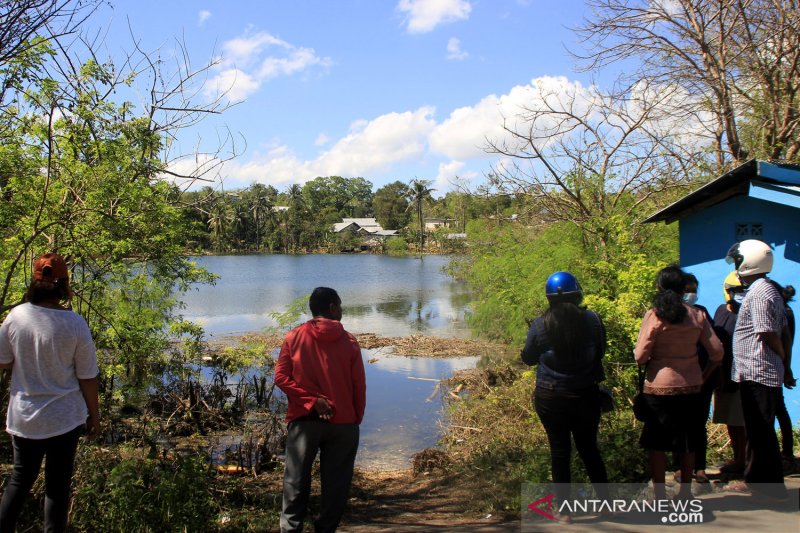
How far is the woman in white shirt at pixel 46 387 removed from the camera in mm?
3375

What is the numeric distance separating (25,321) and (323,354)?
1725mm

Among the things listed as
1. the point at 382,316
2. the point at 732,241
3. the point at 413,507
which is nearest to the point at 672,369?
the point at 413,507

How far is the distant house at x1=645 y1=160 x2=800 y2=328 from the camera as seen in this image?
6.10 meters

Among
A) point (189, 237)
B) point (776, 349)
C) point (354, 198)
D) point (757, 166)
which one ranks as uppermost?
point (354, 198)

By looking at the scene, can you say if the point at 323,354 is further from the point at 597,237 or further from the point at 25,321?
the point at 597,237

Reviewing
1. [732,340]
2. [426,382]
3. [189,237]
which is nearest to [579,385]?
[732,340]

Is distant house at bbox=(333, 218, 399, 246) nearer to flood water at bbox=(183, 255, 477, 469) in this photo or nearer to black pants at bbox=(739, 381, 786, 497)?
flood water at bbox=(183, 255, 477, 469)

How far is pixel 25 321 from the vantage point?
11.2ft

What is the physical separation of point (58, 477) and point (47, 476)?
62mm

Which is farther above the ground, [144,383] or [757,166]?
[757,166]

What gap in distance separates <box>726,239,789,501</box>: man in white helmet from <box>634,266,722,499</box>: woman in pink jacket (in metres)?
0.29

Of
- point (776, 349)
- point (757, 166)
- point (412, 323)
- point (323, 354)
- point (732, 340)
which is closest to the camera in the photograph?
point (323, 354)

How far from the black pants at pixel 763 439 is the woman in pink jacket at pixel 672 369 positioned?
1.28ft

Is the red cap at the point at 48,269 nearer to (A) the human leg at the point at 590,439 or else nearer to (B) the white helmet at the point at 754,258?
(A) the human leg at the point at 590,439
